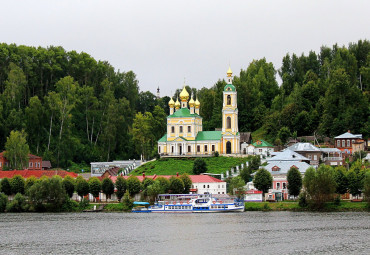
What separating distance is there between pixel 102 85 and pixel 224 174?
1674 inches

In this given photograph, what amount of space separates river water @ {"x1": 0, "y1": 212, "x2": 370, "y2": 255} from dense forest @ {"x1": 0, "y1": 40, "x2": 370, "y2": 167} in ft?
138

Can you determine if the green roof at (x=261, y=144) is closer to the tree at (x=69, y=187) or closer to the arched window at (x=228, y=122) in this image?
the arched window at (x=228, y=122)

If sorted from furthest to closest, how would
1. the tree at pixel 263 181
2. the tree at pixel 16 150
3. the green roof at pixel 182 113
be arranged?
the green roof at pixel 182 113
the tree at pixel 16 150
the tree at pixel 263 181

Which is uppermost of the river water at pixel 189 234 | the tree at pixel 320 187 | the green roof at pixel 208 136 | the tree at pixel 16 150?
the green roof at pixel 208 136

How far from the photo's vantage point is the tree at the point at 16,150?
396 ft

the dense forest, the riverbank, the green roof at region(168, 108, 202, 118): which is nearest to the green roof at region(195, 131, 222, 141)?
the green roof at region(168, 108, 202, 118)

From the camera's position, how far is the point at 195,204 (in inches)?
3839

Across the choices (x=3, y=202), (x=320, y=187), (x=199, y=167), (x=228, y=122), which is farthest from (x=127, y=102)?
(x=320, y=187)

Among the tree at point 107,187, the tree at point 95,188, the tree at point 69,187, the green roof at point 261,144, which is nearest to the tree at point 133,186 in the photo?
the tree at point 107,187

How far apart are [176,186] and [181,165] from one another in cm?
1909

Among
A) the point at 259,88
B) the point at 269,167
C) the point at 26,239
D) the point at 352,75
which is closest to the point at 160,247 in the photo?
the point at 26,239

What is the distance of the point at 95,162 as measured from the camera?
5231 inches

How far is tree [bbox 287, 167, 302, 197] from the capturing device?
96.3m

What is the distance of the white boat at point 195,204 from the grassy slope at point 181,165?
1693 cm
